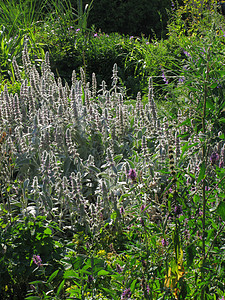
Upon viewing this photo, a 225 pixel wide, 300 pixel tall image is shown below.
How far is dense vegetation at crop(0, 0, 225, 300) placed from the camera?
195cm

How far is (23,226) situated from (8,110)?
1.86 m

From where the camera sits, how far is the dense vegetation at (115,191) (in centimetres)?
195

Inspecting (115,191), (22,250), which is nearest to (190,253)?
(22,250)

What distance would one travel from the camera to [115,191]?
3301 millimetres

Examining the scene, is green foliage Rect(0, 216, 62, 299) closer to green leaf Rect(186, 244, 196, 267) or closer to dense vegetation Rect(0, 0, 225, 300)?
dense vegetation Rect(0, 0, 225, 300)

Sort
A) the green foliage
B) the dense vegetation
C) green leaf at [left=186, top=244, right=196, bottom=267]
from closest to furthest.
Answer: green leaf at [left=186, top=244, right=196, bottom=267] < the dense vegetation < the green foliage

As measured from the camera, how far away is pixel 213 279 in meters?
2.00

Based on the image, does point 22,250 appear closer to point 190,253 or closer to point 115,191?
point 115,191

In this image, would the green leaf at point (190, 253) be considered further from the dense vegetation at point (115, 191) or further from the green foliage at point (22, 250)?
the green foliage at point (22, 250)

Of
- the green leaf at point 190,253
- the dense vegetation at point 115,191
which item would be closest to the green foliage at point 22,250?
the dense vegetation at point 115,191

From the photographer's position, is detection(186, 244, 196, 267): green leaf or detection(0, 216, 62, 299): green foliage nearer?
detection(186, 244, 196, 267): green leaf

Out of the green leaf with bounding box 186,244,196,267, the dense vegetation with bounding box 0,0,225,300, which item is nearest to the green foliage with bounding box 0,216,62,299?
the dense vegetation with bounding box 0,0,225,300

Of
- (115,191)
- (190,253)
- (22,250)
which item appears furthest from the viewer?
(115,191)

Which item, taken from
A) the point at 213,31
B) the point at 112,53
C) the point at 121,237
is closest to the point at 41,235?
the point at 121,237
